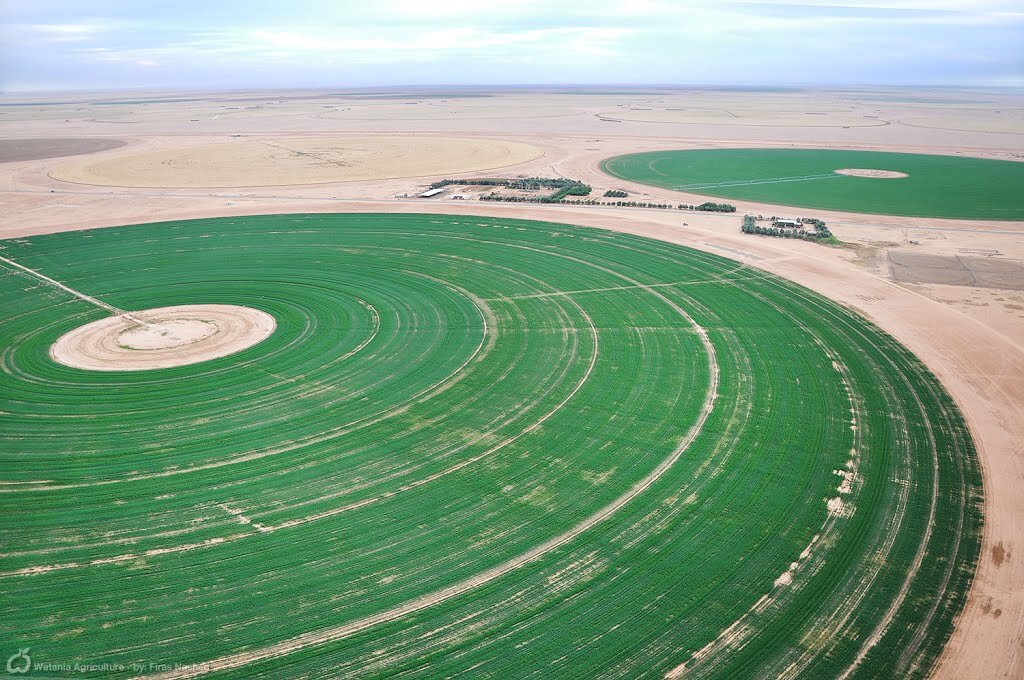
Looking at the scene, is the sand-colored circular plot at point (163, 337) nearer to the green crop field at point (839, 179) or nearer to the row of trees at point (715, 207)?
the row of trees at point (715, 207)

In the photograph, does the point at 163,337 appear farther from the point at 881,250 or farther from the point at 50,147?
the point at 50,147

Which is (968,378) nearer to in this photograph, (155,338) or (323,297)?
(323,297)

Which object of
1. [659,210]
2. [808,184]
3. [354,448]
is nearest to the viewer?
[354,448]

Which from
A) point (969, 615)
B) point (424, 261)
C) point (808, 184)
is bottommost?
point (969, 615)

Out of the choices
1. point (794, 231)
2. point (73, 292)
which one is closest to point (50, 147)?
point (73, 292)

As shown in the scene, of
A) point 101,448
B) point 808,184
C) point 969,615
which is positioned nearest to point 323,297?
point 101,448

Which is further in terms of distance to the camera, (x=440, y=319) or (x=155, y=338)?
(x=440, y=319)
